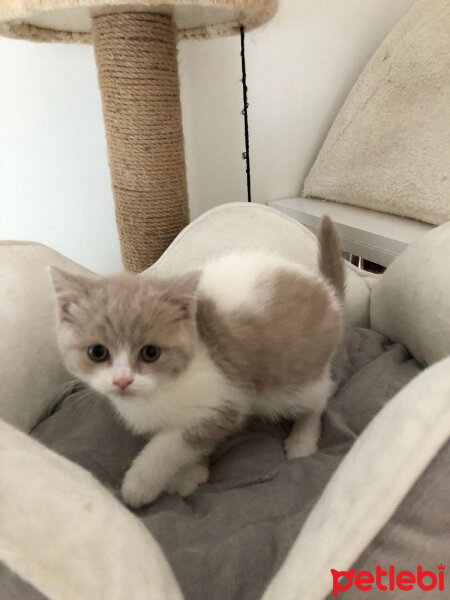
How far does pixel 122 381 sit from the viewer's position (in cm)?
70

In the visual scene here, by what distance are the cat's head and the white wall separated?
1.03m

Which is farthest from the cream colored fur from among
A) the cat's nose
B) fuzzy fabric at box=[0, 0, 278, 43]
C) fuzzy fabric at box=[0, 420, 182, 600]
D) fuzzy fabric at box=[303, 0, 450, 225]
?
fuzzy fabric at box=[303, 0, 450, 225]

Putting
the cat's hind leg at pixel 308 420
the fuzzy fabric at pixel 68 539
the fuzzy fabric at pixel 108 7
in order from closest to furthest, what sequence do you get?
the fuzzy fabric at pixel 68 539 < the cat's hind leg at pixel 308 420 < the fuzzy fabric at pixel 108 7

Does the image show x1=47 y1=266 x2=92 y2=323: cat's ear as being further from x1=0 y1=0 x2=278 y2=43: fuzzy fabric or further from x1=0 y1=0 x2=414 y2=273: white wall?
x1=0 y1=0 x2=414 y2=273: white wall

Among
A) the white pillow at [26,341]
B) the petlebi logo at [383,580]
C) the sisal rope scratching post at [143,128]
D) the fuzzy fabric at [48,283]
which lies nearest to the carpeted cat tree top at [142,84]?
the sisal rope scratching post at [143,128]

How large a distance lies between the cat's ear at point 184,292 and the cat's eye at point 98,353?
13cm

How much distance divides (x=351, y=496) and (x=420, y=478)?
0.21 ft

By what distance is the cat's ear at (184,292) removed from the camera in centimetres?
75

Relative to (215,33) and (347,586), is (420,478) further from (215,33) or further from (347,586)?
(215,33)

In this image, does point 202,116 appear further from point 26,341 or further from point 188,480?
point 188,480

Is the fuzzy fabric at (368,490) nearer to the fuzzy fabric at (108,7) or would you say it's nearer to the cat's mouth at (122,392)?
the cat's mouth at (122,392)

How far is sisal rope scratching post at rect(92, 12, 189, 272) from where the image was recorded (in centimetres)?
118

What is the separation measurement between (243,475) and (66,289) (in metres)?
0.43

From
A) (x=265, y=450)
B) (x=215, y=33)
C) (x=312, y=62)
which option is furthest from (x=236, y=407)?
(x=312, y=62)
